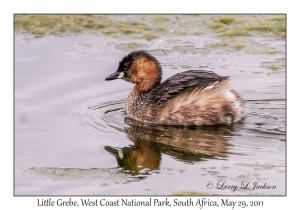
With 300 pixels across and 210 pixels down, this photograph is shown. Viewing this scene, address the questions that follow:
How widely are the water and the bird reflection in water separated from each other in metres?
0.01

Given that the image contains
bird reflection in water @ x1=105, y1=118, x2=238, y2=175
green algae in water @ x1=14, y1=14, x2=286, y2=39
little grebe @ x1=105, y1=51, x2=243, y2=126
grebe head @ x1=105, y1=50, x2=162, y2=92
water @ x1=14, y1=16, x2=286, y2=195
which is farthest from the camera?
green algae in water @ x1=14, y1=14, x2=286, y2=39

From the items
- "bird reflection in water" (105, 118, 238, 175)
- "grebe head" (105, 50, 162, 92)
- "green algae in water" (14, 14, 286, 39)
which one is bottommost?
"bird reflection in water" (105, 118, 238, 175)

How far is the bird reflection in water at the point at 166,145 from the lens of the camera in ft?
25.5

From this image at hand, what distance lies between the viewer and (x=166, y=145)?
8.30 metres

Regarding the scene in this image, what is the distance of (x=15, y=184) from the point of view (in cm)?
720

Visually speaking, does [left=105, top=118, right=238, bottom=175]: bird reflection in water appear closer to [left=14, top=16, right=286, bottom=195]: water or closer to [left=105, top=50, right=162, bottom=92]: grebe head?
[left=14, top=16, right=286, bottom=195]: water

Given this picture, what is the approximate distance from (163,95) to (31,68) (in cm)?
287

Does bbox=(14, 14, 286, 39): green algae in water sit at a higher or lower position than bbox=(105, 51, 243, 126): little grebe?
higher

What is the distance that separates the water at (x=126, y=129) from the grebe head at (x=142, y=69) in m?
0.50

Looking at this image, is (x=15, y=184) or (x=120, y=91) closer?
(x=15, y=184)

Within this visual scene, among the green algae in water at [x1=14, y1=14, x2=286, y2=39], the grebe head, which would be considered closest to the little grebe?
the grebe head

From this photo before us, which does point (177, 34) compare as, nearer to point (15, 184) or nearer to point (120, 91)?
point (120, 91)

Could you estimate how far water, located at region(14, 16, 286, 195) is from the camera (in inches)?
283
